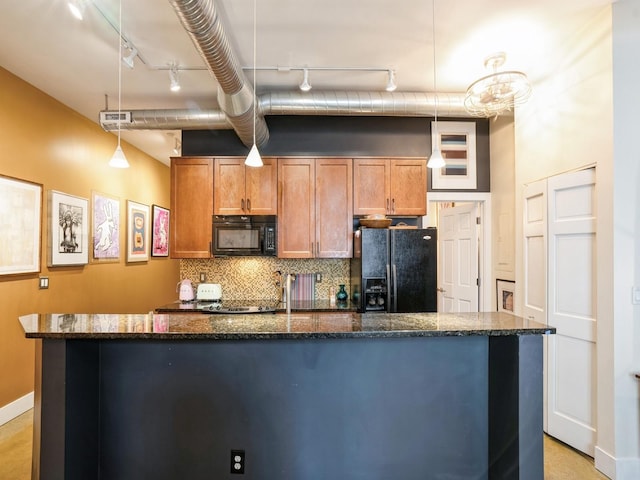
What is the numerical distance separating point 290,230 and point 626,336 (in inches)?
115

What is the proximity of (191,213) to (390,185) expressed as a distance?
7.31 ft

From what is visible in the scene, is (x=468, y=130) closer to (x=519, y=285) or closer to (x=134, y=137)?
(x=519, y=285)

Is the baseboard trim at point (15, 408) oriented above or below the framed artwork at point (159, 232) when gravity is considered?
below

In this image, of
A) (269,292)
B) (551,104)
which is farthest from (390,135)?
(269,292)

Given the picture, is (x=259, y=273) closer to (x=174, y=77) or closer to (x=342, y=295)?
(x=342, y=295)

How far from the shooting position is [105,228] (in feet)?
14.8

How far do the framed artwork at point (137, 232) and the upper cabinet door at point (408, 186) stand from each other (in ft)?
12.5

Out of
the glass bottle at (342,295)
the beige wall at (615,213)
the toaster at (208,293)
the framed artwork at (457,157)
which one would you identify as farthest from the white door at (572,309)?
the toaster at (208,293)

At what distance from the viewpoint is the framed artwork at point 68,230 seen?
140 inches

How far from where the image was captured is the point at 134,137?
4824 millimetres

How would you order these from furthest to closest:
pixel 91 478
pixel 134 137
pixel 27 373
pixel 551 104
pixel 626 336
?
pixel 134 137 < pixel 27 373 < pixel 551 104 < pixel 626 336 < pixel 91 478

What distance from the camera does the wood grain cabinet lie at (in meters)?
3.80

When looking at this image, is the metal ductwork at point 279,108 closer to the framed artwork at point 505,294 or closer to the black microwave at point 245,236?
the black microwave at point 245,236

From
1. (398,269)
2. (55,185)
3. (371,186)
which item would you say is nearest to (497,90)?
(371,186)
